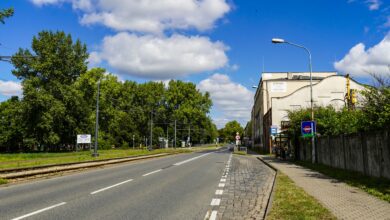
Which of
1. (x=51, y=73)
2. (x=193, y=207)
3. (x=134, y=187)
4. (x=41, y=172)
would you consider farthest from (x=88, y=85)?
(x=193, y=207)

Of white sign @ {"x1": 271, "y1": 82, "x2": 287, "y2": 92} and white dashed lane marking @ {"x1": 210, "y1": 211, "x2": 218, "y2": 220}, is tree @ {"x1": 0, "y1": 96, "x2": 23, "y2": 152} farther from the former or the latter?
white dashed lane marking @ {"x1": 210, "y1": 211, "x2": 218, "y2": 220}

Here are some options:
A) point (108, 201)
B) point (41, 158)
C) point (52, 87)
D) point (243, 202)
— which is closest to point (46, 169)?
point (108, 201)

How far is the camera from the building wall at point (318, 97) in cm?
5538

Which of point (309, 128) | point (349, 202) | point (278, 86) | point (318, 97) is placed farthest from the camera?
point (278, 86)

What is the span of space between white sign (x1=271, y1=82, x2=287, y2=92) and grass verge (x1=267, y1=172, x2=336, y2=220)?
59.6 m

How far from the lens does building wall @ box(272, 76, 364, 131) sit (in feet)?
182

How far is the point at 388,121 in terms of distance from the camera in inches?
555

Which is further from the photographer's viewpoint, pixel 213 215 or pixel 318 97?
pixel 318 97

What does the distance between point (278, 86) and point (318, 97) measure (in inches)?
519

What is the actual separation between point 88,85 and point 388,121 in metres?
56.9

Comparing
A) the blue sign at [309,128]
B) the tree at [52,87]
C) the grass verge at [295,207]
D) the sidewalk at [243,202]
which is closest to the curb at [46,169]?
the sidewalk at [243,202]

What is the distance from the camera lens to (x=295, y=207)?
28.1ft

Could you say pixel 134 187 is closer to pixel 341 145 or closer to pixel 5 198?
pixel 5 198

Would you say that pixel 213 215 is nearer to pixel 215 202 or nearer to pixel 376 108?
pixel 215 202
